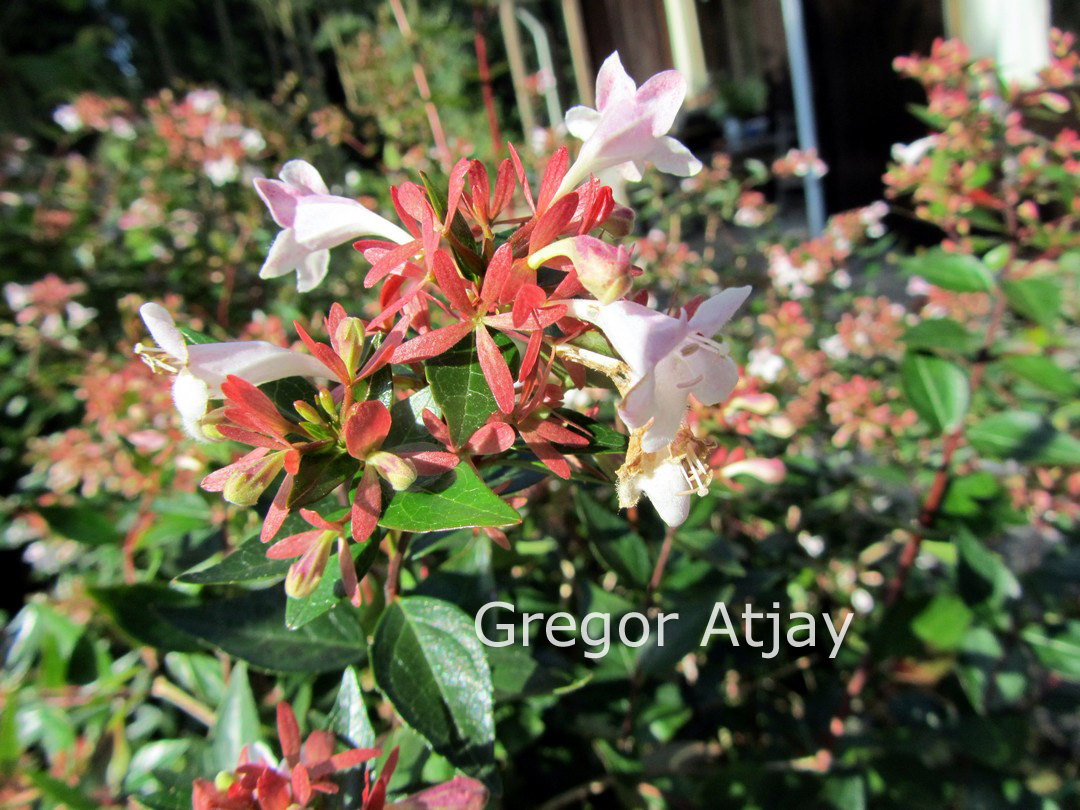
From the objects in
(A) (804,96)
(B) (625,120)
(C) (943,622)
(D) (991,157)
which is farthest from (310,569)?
(A) (804,96)

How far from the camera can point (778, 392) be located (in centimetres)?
126

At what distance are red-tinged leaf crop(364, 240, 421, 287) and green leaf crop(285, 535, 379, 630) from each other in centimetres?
19

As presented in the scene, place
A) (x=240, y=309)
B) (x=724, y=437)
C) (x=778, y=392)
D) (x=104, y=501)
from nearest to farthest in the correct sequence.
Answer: (x=724, y=437) < (x=778, y=392) < (x=104, y=501) < (x=240, y=309)

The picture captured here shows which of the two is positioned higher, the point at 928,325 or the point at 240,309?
the point at 240,309

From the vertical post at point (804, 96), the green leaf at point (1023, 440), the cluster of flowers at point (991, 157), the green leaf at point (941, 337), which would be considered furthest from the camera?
the vertical post at point (804, 96)

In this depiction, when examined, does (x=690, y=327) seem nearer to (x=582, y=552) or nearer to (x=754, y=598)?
(x=754, y=598)

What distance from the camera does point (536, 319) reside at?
43 centimetres

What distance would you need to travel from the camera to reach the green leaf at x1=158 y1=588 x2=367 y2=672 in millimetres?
606

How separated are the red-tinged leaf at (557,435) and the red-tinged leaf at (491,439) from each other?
2 centimetres

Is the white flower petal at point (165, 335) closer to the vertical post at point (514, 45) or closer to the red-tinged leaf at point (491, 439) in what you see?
the red-tinged leaf at point (491, 439)

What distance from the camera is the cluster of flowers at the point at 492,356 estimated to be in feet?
1.39

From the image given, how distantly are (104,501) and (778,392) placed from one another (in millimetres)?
1408

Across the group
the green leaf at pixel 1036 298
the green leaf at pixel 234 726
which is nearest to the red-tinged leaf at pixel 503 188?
the green leaf at pixel 234 726

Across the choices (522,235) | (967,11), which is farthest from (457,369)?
(967,11)
